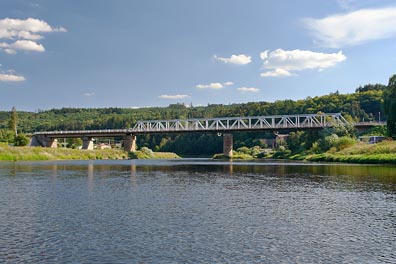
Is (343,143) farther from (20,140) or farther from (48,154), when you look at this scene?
(20,140)

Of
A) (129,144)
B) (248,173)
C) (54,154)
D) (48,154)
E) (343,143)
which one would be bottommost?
(248,173)

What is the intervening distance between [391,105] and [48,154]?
273ft

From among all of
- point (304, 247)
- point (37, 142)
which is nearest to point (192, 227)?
point (304, 247)

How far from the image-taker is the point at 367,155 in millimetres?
84750

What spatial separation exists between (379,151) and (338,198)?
58.4 metres

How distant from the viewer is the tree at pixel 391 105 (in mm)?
82375

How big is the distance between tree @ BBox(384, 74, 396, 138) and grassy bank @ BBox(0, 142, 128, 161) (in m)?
80.7

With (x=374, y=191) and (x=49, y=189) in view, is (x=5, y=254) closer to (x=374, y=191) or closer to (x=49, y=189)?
(x=49, y=189)

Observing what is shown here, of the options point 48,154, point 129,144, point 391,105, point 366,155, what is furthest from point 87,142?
point 391,105

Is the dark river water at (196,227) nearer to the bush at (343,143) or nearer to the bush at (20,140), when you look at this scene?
the bush at (343,143)

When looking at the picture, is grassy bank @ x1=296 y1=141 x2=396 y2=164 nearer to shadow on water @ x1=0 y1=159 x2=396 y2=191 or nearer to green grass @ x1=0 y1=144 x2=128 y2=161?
shadow on water @ x1=0 y1=159 x2=396 y2=191

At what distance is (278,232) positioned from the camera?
1938 centimetres

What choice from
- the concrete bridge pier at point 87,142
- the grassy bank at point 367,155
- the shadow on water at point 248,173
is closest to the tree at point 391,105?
the grassy bank at point 367,155

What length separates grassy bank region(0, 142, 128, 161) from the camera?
97.1 meters
